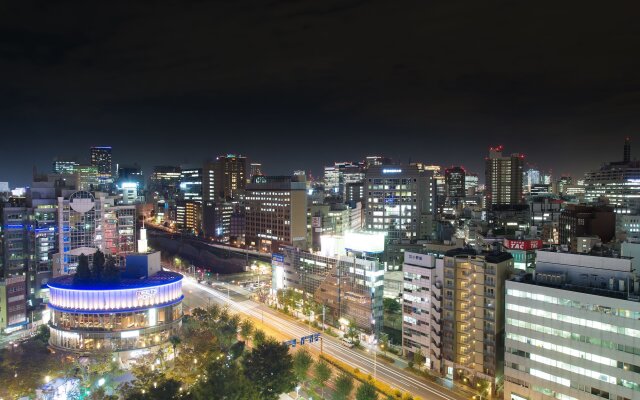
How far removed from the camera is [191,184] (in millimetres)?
152750

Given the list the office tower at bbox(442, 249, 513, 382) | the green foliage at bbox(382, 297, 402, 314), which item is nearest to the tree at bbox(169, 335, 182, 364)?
the green foliage at bbox(382, 297, 402, 314)

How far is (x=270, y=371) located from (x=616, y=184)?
11184 centimetres

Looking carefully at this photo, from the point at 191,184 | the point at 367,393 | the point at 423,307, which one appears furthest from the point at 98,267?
the point at 191,184

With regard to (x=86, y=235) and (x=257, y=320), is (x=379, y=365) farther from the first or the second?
(x=86, y=235)

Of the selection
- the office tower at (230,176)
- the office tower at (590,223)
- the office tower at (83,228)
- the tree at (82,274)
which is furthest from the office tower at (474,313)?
the office tower at (230,176)

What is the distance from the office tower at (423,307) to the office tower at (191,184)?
366ft

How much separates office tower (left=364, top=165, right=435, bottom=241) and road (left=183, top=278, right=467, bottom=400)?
2658 centimetres

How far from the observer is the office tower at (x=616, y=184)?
361 feet

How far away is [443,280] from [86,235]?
164 feet

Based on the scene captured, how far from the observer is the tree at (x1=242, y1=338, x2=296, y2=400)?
33.3m

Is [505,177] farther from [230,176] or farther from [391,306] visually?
[391,306]

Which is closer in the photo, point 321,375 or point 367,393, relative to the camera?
point 367,393

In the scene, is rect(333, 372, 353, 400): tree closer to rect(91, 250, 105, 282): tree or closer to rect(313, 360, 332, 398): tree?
rect(313, 360, 332, 398): tree

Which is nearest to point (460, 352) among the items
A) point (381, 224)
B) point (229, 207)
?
point (381, 224)
